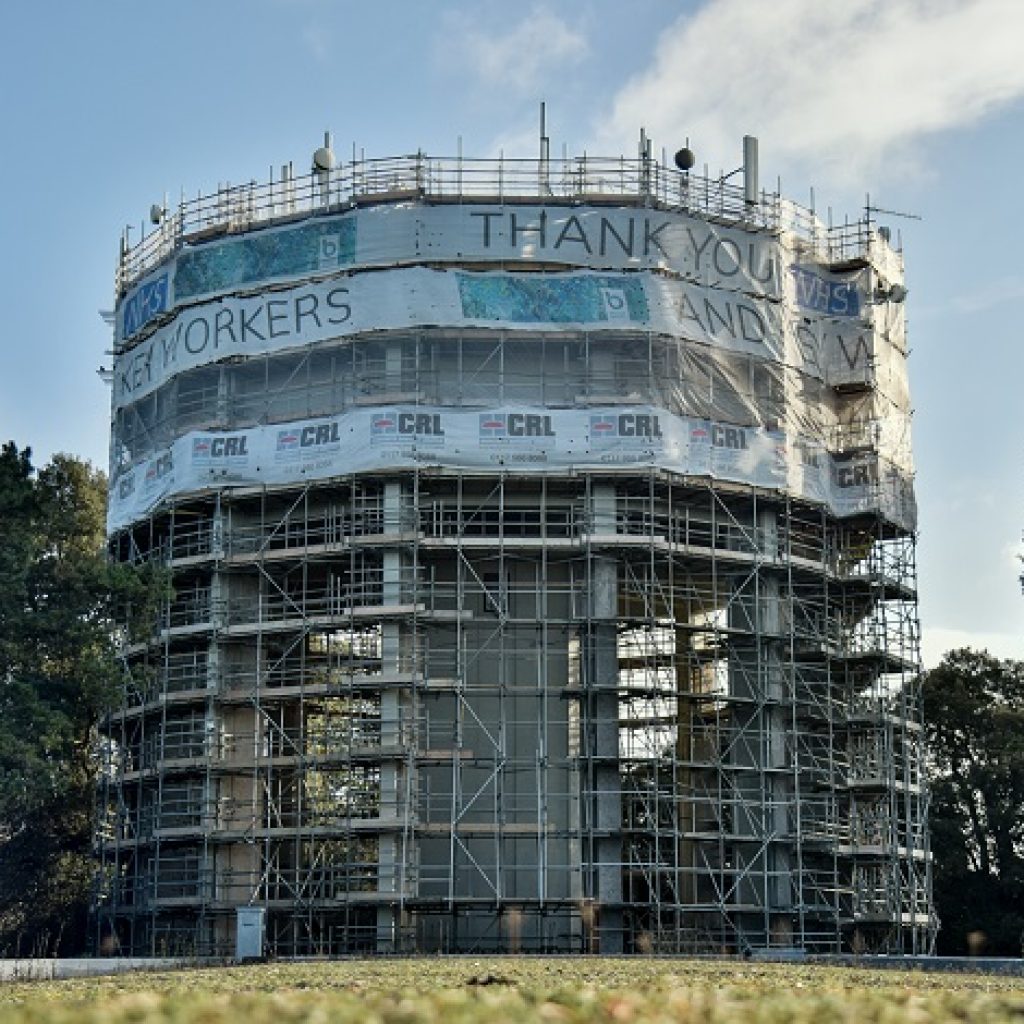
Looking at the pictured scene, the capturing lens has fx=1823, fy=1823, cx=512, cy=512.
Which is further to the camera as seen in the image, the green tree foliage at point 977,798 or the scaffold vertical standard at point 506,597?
the green tree foliage at point 977,798

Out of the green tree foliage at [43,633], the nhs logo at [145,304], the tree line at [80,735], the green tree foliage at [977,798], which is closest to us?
the green tree foliage at [43,633]

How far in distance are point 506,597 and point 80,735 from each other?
15412mm

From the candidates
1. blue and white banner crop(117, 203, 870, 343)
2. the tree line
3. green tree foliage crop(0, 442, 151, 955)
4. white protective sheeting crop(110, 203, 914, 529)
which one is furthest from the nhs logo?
green tree foliage crop(0, 442, 151, 955)

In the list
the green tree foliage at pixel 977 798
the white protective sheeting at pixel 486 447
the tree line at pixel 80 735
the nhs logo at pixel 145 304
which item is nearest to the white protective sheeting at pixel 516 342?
the white protective sheeting at pixel 486 447

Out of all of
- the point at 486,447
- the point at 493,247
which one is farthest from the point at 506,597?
the point at 493,247

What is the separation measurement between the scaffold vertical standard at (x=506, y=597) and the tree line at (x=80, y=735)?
2.30 meters

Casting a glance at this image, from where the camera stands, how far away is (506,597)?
48.2m

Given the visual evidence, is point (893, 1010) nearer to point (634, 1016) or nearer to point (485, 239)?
point (634, 1016)

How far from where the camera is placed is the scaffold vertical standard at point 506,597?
152 ft

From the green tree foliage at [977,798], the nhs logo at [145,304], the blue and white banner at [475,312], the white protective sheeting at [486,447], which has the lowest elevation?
the green tree foliage at [977,798]

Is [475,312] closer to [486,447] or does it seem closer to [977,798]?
[486,447]

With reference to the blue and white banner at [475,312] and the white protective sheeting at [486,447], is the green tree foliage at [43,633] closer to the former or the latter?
the white protective sheeting at [486,447]

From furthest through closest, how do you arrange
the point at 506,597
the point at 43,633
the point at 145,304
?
the point at 145,304 < the point at 506,597 < the point at 43,633

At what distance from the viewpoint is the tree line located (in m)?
42.4
